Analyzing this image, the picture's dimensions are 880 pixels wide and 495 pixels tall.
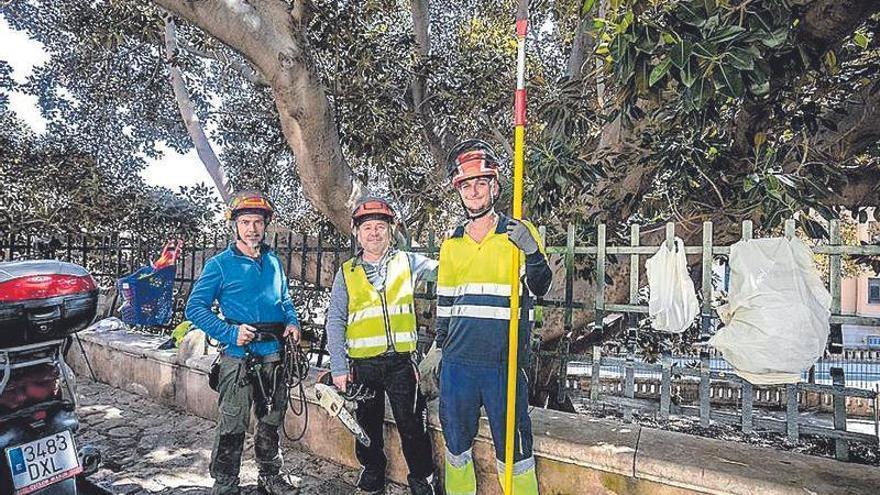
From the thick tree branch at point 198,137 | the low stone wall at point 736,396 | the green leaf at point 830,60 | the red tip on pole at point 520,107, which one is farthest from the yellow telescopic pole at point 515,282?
the low stone wall at point 736,396

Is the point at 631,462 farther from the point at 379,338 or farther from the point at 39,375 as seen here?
the point at 39,375

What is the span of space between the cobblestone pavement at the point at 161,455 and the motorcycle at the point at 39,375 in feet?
3.28

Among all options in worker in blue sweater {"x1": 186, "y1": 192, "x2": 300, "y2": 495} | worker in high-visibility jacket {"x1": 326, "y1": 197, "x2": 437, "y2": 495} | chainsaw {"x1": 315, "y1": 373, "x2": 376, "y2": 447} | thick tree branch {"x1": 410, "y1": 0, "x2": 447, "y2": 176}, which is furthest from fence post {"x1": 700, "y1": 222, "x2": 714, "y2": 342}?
thick tree branch {"x1": 410, "y1": 0, "x2": 447, "y2": 176}

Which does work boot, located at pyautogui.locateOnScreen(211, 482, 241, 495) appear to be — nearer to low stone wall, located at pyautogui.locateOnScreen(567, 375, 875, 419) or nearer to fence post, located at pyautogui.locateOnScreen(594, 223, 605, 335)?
fence post, located at pyautogui.locateOnScreen(594, 223, 605, 335)

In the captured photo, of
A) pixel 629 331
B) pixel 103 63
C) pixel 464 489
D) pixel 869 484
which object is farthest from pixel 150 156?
pixel 869 484

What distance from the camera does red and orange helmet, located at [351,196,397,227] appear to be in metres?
3.27

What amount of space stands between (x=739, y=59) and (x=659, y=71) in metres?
0.36

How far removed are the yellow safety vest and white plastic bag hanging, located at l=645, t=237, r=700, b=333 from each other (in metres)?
1.41

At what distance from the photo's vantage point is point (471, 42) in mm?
8305

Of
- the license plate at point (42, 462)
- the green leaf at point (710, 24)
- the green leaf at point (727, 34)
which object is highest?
the green leaf at point (710, 24)

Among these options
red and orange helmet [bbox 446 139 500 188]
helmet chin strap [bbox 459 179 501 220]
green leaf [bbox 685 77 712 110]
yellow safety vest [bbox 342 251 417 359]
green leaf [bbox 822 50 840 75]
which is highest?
green leaf [bbox 822 50 840 75]

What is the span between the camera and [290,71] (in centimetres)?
466

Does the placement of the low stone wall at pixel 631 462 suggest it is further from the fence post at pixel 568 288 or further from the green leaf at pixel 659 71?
the green leaf at pixel 659 71

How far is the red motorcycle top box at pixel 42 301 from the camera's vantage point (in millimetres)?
2514
